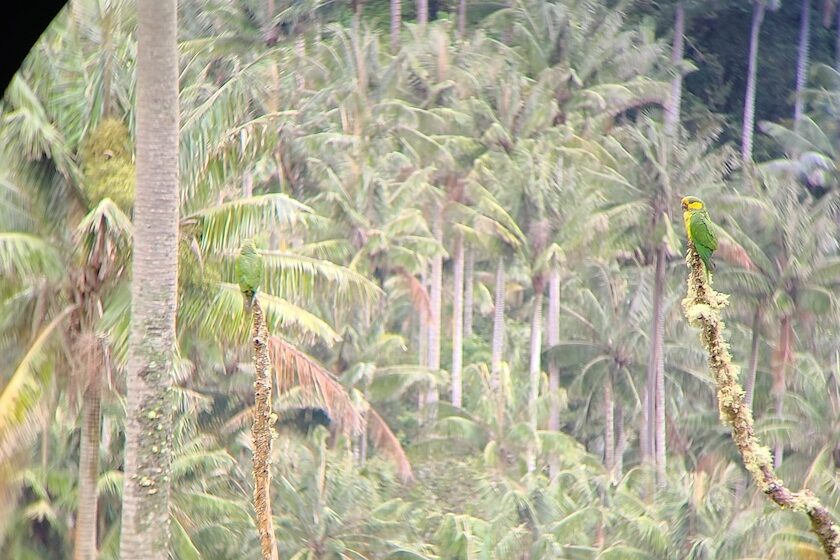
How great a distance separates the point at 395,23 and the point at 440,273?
26.0 feet

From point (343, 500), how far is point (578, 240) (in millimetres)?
8653

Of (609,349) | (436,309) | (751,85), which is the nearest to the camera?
(609,349)

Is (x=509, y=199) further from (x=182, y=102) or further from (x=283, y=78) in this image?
(x=182, y=102)

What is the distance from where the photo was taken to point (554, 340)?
2441cm

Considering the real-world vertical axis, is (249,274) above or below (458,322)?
above

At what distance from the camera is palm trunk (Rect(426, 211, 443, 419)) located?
22938mm

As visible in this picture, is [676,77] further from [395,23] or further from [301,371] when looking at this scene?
[301,371]

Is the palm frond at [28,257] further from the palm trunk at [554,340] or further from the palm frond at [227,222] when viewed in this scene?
the palm trunk at [554,340]

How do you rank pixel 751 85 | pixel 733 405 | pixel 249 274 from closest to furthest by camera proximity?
1. pixel 733 405
2. pixel 249 274
3. pixel 751 85

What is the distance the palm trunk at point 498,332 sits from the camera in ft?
75.2

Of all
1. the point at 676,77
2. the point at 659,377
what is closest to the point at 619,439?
the point at 659,377

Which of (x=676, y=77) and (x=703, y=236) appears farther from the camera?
(x=676, y=77)

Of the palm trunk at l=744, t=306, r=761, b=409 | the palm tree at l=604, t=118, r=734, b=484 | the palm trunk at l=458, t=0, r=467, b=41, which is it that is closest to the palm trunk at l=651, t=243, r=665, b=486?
the palm tree at l=604, t=118, r=734, b=484

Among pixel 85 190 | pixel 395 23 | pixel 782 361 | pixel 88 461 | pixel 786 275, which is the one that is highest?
pixel 395 23
